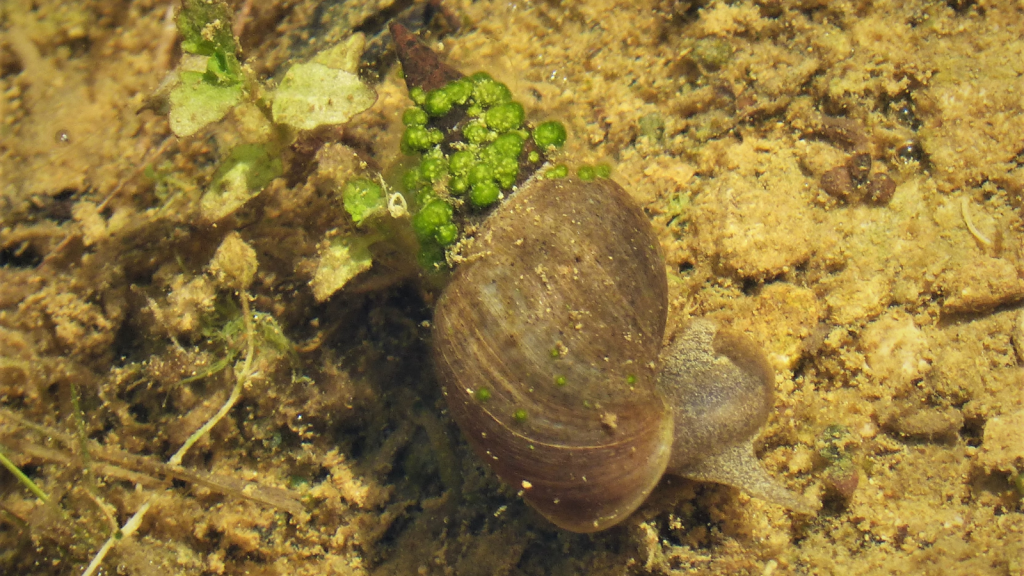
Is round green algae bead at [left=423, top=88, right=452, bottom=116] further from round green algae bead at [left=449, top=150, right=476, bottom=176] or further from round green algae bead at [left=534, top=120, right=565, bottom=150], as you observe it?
round green algae bead at [left=534, top=120, right=565, bottom=150]

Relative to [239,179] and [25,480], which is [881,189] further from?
[25,480]

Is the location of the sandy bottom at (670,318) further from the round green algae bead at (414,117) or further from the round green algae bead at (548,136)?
the round green algae bead at (414,117)

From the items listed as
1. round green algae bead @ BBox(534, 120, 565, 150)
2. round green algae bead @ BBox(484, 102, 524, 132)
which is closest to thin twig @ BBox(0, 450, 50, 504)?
round green algae bead @ BBox(484, 102, 524, 132)

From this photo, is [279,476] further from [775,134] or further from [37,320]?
[775,134]

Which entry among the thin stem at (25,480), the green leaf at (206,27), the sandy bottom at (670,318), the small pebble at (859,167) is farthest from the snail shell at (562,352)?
the thin stem at (25,480)

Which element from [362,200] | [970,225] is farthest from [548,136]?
[970,225]
